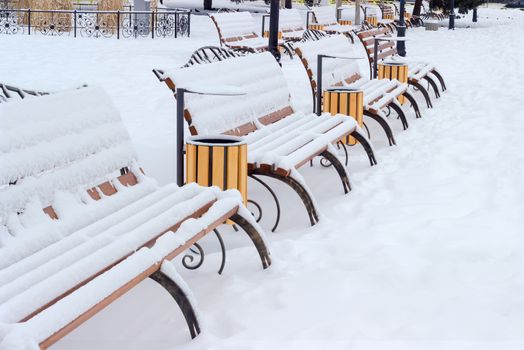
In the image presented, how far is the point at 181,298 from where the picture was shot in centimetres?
425

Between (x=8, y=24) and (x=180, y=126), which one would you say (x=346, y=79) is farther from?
(x=8, y=24)

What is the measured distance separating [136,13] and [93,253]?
2022cm

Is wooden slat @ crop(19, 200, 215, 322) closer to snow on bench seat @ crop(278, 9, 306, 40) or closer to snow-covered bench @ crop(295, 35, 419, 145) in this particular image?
snow-covered bench @ crop(295, 35, 419, 145)

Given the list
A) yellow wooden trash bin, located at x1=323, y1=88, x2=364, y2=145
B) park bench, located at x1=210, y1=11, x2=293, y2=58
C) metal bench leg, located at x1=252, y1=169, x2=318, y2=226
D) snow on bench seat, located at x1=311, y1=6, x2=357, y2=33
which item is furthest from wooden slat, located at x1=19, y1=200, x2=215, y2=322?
snow on bench seat, located at x1=311, y1=6, x2=357, y2=33

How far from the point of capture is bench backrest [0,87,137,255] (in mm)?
4207

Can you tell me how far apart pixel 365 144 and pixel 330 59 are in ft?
5.77

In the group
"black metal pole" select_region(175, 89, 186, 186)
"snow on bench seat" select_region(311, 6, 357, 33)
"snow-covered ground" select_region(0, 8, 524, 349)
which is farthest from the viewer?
"snow on bench seat" select_region(311, 6, 357, 33)

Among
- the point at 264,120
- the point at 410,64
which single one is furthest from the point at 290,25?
the point at 264,120

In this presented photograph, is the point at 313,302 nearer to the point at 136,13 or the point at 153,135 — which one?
the point at 153,135

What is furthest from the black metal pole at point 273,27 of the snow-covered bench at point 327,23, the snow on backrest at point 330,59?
the snow-covered bench at point 327,23

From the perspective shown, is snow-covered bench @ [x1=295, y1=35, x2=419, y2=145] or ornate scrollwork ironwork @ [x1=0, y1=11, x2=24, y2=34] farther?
ornate scrollwork ironwork @ [x1=0, y1=11, x2=24, y2=34]

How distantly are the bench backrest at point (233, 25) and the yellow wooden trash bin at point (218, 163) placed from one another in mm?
9724

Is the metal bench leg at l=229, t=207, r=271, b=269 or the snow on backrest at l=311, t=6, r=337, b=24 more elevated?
the snow on backrest at l=311, t=6, r=337, b=24

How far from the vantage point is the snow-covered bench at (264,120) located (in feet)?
20.1
